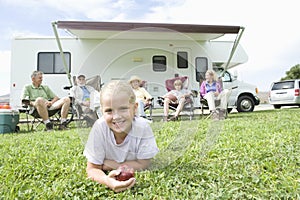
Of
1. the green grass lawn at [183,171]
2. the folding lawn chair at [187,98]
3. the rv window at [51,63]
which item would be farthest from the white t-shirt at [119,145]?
the rv window at [51,63]

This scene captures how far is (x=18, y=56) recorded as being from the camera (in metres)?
7.38

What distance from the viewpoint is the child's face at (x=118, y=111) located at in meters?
1.51

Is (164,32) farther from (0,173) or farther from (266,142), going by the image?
(0,173)

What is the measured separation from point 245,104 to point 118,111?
7.31 metres

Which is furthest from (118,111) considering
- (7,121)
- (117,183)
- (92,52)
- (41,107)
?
(92,52)

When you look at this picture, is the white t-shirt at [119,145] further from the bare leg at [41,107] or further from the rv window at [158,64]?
the bare leg at [41,107]

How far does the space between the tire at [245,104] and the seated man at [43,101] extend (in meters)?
5.06

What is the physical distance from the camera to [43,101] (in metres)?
4.69

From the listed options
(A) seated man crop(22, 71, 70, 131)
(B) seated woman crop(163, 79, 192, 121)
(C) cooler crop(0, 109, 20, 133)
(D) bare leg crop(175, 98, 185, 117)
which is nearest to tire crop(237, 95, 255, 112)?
(D) bare leg crop(175, 98, 185, 117)

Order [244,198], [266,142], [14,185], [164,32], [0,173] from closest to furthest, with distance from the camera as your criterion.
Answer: [244,198] → [14,185] → [0,173] → [266,142] → [164,32]

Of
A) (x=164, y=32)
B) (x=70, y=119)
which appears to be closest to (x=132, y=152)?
(x=70, y=119)

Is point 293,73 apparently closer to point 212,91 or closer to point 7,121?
point 212,91

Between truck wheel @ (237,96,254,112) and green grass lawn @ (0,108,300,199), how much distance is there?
5576 mm

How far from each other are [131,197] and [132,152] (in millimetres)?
349
